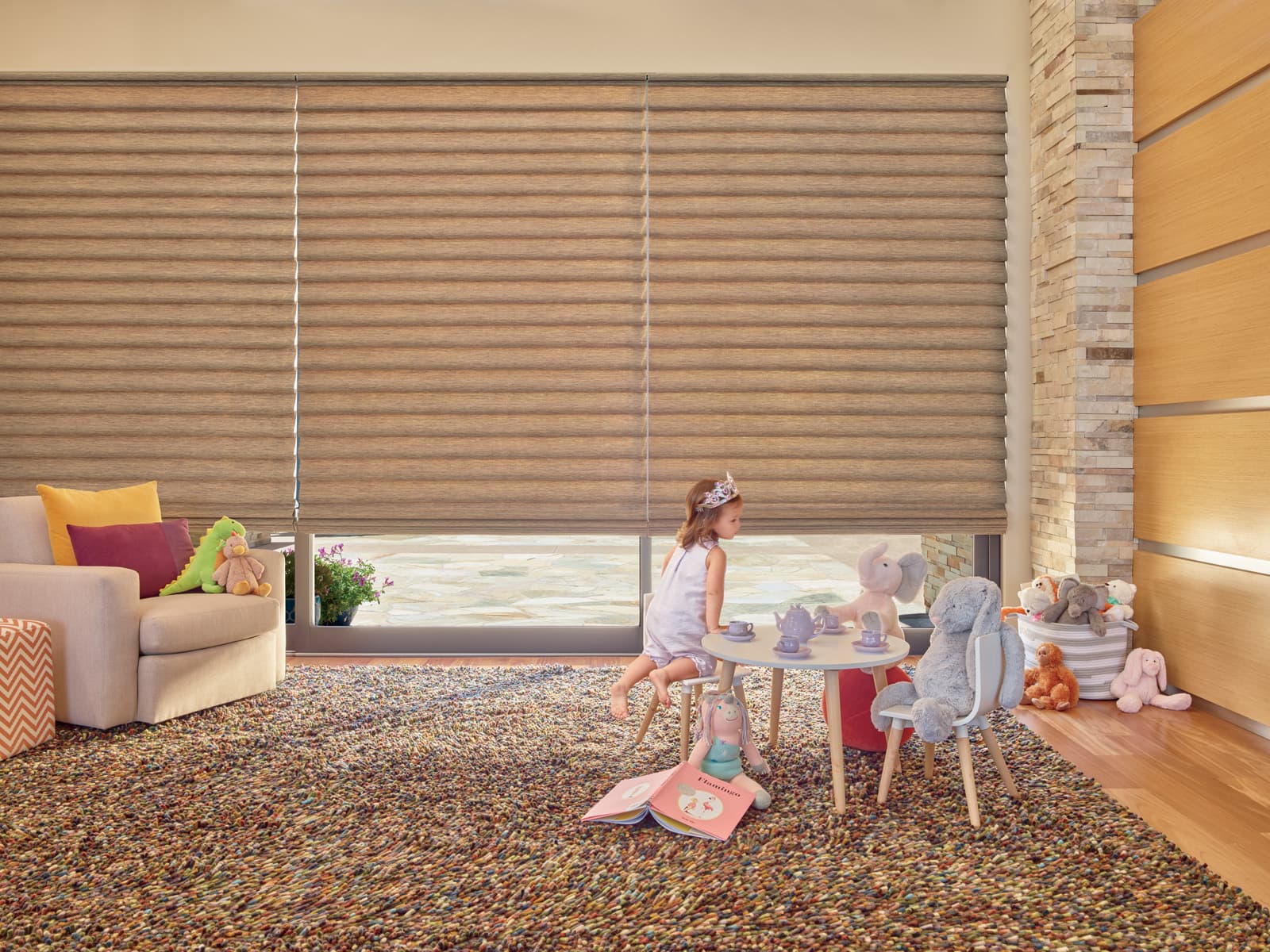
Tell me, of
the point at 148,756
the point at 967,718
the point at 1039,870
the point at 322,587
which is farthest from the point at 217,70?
the point at 1039,870

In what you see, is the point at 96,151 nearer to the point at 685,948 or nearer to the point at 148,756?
the point at 148,756

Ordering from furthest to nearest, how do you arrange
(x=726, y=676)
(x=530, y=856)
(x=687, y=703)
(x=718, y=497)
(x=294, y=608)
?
(x=294, y=608)
(x=718, y=497)
(x=687, y=703)
(x=726, y=676)
(x=530, y=856)

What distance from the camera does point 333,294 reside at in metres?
4.26

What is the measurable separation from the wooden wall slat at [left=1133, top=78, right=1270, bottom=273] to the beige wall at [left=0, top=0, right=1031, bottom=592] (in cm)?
87

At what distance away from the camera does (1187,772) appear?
281 cm

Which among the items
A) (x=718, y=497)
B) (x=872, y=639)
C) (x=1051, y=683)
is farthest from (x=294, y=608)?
(x=1051, y=683)

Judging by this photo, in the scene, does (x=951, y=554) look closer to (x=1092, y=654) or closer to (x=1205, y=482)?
(x=1092, y=654)

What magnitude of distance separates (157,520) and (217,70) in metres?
2.18

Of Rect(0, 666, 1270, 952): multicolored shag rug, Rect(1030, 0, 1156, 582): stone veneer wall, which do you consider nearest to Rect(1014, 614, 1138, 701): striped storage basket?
Rect(1030, 0, 1156, 582): stone veneer wall

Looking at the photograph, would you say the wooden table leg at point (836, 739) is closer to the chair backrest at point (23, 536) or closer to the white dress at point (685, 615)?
the white dress at point (685, 615)

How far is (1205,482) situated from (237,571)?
380 centimetres

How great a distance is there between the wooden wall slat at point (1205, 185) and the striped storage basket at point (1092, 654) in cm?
153

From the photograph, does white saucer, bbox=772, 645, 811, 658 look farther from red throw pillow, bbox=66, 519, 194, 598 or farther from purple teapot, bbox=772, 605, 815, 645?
red throw pillow, bbox=66, 519, 194, 598

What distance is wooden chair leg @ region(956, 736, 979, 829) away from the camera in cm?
234
